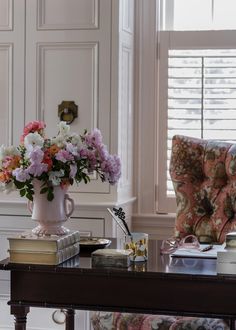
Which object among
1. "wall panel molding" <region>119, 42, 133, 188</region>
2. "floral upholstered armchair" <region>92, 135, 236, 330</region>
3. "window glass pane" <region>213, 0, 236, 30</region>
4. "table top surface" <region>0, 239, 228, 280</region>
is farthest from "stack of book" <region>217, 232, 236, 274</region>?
"window glass pane" <region>213, 0, 236, 30</region>

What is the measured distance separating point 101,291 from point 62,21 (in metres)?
1.69

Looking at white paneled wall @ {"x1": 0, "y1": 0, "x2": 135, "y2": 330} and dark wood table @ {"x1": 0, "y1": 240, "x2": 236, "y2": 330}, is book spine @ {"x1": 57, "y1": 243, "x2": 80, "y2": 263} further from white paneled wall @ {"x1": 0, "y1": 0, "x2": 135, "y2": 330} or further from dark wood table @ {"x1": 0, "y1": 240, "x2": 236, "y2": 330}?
white paneled wall @ {"x1": 0, "y1": 0, "x2": 135, "y2": 330}

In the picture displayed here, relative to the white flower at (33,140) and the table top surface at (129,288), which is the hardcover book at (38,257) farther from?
the white flower at (33,140)

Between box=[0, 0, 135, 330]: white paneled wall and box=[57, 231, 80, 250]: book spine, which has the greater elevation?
box=[0, 0, 135, 330]: white paneled wall

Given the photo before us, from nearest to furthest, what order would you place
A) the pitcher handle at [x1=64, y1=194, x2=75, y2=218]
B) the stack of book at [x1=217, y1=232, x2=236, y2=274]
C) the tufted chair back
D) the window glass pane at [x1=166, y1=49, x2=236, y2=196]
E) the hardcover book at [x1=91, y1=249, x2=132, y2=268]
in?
the stack of book at [x1=217, y1=232, x2=236, y2=274] < the hardcover book at [x1=91, y1=249, x2=132, y2=268] < the pitcher handle at [x1=64, y1=194, x2=75, y2=218] < the tufted chair back < the window glass pane at [x1=166, y1=49, x2=236, y2=196]

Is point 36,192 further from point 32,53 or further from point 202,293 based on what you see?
point 32,53

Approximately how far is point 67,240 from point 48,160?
0.27 meters

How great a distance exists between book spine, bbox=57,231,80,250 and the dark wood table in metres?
0.06

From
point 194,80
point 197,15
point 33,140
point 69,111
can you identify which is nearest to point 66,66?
point 69,111

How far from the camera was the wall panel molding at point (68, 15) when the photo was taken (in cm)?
318

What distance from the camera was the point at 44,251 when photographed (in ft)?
6.53

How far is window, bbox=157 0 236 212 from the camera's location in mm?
3395

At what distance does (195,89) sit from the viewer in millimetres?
3426

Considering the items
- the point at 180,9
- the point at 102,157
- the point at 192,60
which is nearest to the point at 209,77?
the point at 192,60
